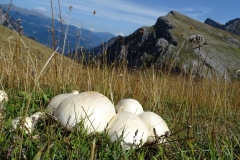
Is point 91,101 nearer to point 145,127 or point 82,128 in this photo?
point 82,128

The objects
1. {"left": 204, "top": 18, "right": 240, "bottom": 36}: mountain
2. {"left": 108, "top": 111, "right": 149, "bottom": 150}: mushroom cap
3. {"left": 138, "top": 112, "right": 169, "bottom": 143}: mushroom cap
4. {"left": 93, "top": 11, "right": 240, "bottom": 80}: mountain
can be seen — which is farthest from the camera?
{"left": 204, "top": 18, "right": 240, "bottom": 36}: mountain

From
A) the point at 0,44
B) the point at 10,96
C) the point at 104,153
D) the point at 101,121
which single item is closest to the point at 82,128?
the point at 101,121

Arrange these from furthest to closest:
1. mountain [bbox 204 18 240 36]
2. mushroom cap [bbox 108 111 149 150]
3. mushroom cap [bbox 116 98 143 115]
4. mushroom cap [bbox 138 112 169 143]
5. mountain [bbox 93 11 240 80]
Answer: mountain [bbox 204 18 240 36]
mountain [bbox 93 11 240 80]
mushroom cap [bbox 116 98 143 115]
mushroom cap [bbox 138 112 169 143]
mushroom cap [bbox 108 111 149 150]

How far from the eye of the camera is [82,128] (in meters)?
2.37

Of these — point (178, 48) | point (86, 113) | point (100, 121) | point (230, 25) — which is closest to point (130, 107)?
point (100, 121)

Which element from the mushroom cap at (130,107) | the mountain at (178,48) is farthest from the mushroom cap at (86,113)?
the mountain at (178,48)

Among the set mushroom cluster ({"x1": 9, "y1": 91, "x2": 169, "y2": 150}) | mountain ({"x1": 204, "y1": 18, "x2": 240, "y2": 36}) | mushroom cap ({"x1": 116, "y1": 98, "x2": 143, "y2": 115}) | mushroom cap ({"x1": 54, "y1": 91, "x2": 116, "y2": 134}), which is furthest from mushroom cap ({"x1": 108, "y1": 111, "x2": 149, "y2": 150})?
mountain ({"x1": 204, "y1": 18, "x2": 240, "y2": 36})

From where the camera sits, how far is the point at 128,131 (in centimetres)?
234

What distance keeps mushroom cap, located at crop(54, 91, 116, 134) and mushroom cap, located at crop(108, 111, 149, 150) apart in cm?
10

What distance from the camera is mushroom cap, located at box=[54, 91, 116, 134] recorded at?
2414 mm

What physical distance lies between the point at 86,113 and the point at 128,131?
1.32 feet

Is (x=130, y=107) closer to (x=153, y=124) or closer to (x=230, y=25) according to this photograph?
(x=153, y=124)

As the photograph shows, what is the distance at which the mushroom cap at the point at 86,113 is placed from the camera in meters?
2.41

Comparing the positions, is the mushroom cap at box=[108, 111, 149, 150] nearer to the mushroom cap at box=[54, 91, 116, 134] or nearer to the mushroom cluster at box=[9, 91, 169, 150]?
the mushroom cluster at box=[9, 91, 169, 150]
